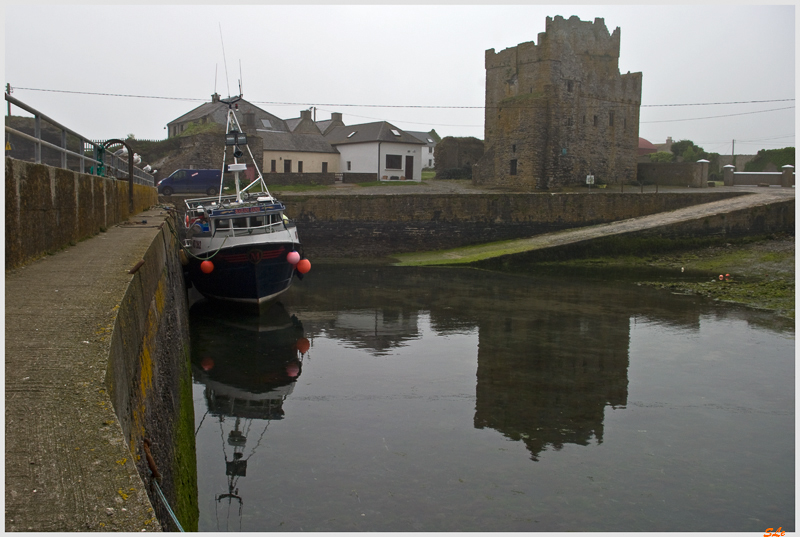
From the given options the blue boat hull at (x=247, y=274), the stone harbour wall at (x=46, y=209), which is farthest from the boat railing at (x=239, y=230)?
the stone harbour wall at (x=46, y=209)

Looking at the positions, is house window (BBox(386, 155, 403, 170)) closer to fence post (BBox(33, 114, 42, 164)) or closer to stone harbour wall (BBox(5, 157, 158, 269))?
stone harbour wall (BBox(5, 157, 158, 269))

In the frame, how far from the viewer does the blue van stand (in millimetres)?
28516

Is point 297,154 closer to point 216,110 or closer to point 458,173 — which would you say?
point 216,110

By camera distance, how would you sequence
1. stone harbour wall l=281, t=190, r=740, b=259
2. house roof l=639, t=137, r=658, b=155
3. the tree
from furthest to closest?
house roof l=639, t=137, r=658, b=155 < the tree < stone harbour wall l=281, t=190, r=740, b=259

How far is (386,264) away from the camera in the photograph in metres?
24.1

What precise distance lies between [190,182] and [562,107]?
55.7 ft

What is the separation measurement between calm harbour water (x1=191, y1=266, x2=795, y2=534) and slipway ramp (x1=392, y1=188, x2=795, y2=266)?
28.9ft

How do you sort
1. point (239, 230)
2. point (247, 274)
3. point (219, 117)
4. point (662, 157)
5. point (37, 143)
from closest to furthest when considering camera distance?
point (37, 143)
point (247, 274)
point (239, 230)
point (219, 117)
point (662, 157)

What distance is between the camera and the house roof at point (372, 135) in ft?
124

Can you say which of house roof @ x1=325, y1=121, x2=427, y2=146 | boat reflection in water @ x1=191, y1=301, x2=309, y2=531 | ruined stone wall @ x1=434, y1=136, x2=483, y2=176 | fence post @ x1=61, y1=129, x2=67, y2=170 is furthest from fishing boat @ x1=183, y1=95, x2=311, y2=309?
ruined stone wall @ x1=434, y1=136, x2=483, y2=176

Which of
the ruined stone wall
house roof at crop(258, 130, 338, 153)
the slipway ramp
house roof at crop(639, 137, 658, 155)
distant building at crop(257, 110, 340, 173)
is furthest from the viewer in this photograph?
house roof at crop(639, 137, 658, 155)

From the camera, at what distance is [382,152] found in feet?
123

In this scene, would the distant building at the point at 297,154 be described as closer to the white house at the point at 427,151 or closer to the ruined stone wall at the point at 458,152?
the ruined stone wall at the point at 458,152

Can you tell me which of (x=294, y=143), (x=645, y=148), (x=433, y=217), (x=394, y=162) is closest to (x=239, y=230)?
(x=433, y=217)
